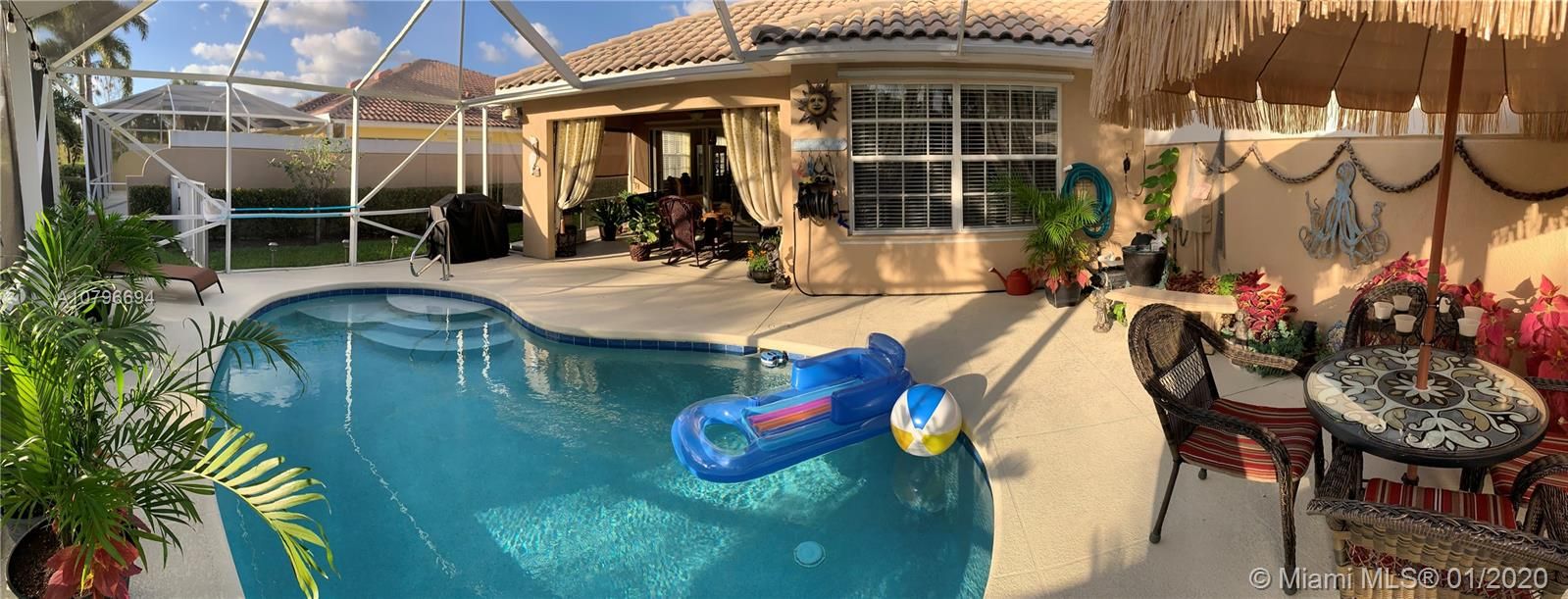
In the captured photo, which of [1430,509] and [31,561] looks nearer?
[1430,509]

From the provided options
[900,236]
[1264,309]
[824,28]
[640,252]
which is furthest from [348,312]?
[1264,309]

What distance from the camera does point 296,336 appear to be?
8867 millimetres

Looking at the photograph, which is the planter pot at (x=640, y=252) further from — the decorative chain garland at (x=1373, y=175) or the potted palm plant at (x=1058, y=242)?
the decorative chain garland at (x=1373, y=175)

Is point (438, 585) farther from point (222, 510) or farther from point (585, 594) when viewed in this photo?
point (222, 510)

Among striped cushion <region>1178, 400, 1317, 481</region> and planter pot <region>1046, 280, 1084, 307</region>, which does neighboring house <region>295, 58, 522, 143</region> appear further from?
striped cushion <region>1178, 400, 1317, 481</region>

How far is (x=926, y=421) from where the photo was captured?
498 centimetres

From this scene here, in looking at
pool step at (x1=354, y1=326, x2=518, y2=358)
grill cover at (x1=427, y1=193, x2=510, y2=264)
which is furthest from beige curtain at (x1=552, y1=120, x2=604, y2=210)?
pool step at (x1=354, y1=326, x2=518, y2=358)

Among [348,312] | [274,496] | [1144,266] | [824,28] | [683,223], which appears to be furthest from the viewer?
[683,223]

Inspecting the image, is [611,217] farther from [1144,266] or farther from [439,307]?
[1144,266]

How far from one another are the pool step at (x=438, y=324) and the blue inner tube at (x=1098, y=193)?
646cm

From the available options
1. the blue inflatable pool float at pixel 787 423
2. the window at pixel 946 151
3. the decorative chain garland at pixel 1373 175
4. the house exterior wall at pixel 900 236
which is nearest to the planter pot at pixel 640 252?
the house exterior wall at pixel 900 236

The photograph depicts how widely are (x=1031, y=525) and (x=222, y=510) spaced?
421 centimetres

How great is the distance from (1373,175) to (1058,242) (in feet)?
10.8

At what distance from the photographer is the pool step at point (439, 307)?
9.85 m
